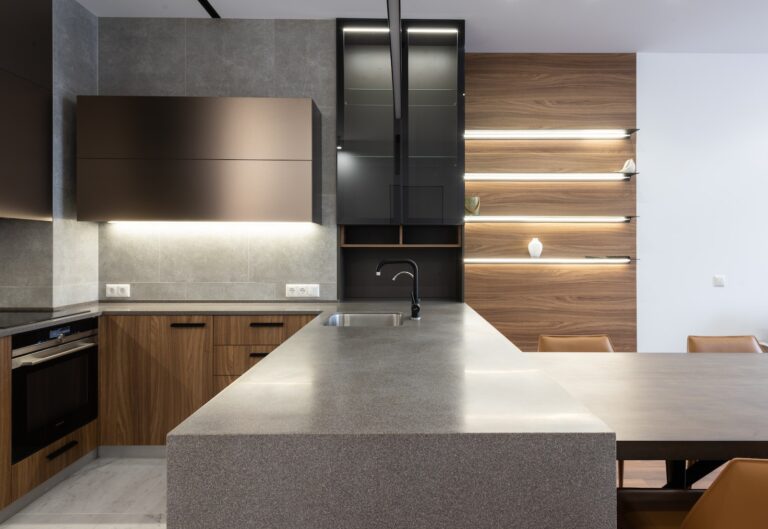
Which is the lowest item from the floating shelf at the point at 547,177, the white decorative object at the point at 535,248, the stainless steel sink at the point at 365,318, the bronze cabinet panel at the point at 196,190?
the stainless steel sink at the point at 365,318

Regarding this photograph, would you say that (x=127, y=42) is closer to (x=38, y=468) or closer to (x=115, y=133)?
(x=115, y=133)

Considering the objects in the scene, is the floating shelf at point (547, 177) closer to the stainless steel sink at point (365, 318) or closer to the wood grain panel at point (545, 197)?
the wood grain panel at point (545, 197)

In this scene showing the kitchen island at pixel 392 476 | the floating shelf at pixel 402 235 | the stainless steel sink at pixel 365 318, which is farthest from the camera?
the floating shelf at pixel 402 235

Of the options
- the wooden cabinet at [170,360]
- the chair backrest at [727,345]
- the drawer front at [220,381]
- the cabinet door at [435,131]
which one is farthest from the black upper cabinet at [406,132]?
the chair backrest at [727,345]

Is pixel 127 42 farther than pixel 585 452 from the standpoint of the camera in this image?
Yes

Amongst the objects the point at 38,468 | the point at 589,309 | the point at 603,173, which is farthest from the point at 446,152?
the point at 38,468

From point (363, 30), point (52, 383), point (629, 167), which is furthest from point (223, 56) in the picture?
point (629, 167)

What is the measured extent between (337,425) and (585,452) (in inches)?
17.8

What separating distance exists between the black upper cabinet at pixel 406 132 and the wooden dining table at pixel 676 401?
1.70 metres

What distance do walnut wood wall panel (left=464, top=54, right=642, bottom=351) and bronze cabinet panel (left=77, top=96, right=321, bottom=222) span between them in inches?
60.0

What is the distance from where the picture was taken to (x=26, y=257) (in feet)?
10.2

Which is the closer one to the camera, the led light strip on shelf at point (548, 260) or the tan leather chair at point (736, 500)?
the tan leather chair at point (736, 500)

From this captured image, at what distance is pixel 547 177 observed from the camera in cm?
400

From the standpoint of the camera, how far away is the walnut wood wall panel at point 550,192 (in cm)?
403
